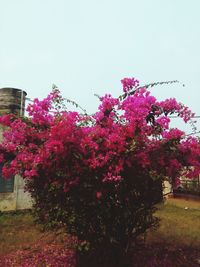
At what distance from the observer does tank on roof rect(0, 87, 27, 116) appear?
12.5 m

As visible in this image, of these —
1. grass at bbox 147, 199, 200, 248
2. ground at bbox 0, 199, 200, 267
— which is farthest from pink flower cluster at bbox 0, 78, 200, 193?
grass at bbox 147, 199, 200, 248

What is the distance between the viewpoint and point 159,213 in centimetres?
1210

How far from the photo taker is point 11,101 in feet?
41.1

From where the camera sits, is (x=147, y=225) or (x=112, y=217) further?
(x=147, y=225)

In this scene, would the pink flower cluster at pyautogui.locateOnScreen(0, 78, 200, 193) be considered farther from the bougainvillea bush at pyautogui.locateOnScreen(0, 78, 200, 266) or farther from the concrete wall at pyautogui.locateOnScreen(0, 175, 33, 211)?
the concrete wall at pyautogui.locateOnScreen(0, 175, 33, 211)

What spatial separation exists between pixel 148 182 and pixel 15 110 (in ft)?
29.9

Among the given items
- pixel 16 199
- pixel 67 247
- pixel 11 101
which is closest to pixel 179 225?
pixel 67 247

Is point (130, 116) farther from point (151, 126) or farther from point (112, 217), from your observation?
point (112, 217)

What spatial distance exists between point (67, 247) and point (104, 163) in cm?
333

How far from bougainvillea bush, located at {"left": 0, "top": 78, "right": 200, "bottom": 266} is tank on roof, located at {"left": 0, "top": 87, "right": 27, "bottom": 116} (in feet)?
24.5

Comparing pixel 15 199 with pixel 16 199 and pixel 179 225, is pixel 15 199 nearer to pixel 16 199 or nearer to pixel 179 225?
pixel 16 199

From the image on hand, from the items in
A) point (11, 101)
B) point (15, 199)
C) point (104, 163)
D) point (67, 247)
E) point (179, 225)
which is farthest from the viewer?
point (11, 101)

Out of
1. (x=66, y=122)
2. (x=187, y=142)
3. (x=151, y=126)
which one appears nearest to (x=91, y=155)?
(x=66, y=122)

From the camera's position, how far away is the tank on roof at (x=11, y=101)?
1247 cm
